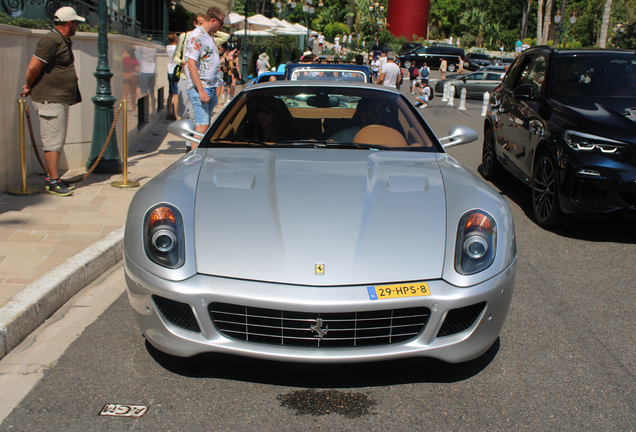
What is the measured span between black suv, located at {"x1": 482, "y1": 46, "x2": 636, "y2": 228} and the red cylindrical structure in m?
85.5

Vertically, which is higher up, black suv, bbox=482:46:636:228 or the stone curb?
black suv, bbox=482:46:636:228

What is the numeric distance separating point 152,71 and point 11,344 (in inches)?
387

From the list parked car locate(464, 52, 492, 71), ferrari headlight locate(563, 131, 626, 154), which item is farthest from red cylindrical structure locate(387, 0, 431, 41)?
ferrari headlight locate(563, 131, 626, 154)

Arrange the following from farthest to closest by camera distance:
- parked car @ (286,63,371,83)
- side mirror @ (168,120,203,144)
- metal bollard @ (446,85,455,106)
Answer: metal bollard @ (446,85,455,106)
parked car @ (286,63,371,83)
side mirror @ (168,120,203,144)

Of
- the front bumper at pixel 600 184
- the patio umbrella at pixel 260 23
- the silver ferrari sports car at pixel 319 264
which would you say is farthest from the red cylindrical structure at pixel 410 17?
the silver ferrari sports car at pixel 319 264

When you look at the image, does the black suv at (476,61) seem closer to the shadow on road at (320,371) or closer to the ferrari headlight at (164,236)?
the shadow on road at (320,371)

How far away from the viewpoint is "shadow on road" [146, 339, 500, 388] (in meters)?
2.89

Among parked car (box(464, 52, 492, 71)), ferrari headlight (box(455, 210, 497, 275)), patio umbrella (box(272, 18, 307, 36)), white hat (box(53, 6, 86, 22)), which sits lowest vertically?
ferrari headlight (box(455, 210, 497, 275))

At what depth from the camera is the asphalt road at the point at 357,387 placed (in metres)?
2.56

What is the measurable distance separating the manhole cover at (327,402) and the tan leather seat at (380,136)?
6.13 ft

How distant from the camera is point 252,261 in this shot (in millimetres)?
2684

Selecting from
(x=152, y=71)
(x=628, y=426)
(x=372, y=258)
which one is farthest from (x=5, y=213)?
(x=152, y=71)

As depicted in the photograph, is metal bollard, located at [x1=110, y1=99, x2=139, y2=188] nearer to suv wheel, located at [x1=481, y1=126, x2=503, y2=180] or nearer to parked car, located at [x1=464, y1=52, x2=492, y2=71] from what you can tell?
suv wheel, located at [x1=481, y1=126, x2=503, y2=180]

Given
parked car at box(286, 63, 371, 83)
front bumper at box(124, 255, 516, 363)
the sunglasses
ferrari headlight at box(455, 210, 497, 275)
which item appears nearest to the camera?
front bumper at box(124, 255, 516, 363)
